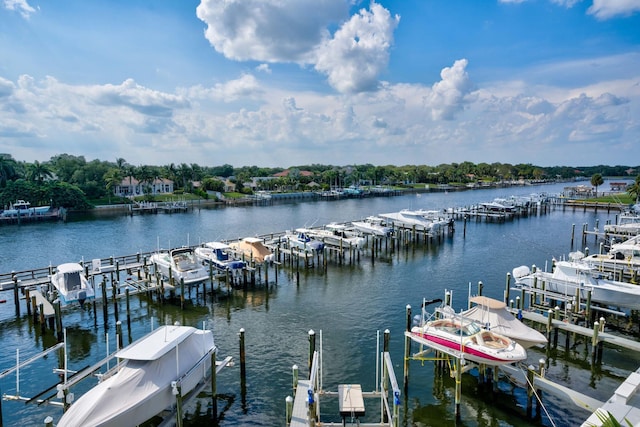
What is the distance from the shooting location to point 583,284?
84.9 ft

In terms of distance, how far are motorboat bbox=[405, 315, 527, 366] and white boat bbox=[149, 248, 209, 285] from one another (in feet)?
59.1

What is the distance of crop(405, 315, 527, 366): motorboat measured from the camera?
16516mm

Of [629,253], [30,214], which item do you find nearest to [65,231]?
[30,214]

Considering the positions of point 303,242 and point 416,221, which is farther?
point 416,221

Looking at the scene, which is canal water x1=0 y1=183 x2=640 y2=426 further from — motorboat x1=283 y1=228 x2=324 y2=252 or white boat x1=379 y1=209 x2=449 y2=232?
white boat x1=379 y1=209 x2=449 y2=232

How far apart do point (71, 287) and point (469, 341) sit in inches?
982

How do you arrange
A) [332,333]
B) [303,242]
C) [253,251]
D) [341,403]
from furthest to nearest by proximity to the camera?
[303,242], [253,251], [332,333], [341,403]

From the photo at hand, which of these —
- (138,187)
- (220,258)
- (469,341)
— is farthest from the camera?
(138,187)

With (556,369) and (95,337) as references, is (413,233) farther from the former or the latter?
(95,337)

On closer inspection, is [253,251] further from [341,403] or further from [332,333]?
[341,403]

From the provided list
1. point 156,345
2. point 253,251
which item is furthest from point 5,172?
point 156,345

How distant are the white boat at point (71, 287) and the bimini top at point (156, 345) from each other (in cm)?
1275

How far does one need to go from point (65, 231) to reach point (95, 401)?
212 ft

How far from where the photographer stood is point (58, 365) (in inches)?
811
